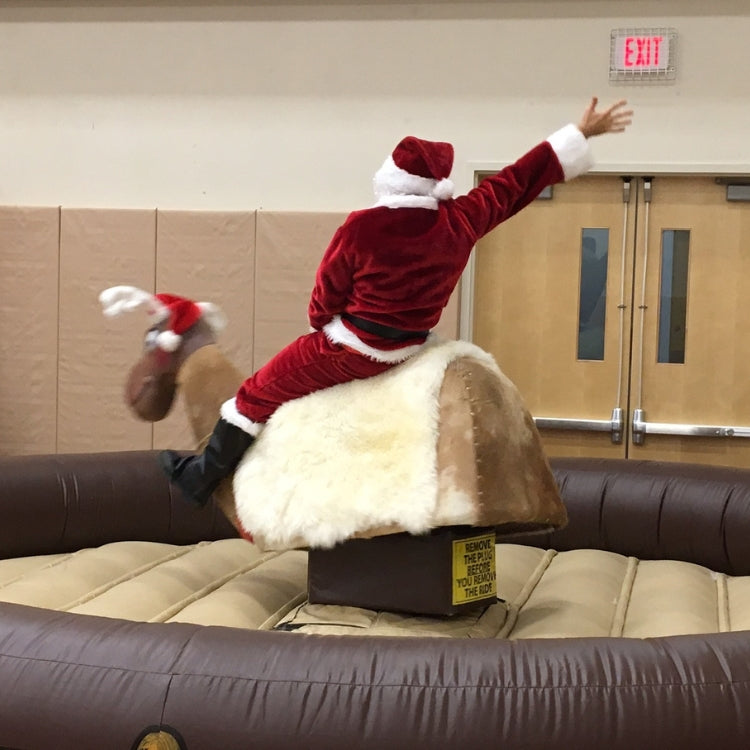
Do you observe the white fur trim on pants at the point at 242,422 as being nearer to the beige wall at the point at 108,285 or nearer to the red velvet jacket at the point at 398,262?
the red velvet jacket at the point at 398,262

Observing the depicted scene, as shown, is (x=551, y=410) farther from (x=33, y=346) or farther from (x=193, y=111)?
(x=33, y=346)

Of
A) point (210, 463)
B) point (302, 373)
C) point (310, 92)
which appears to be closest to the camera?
point (302, 373)

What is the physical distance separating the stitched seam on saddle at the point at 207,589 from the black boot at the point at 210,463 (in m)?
0.29

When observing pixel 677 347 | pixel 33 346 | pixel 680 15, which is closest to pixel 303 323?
pixel 33 346

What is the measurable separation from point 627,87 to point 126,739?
3.59 meters

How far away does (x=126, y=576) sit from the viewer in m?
2.93

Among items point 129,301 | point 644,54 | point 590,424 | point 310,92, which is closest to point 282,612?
point 129,301

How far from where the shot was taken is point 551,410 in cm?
460

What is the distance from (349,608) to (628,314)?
2521mm

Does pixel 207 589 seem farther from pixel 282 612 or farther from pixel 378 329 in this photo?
pixel 378 329

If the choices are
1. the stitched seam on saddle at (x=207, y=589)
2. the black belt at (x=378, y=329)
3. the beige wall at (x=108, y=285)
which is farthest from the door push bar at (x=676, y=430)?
the black belt at (x=378, y=329)

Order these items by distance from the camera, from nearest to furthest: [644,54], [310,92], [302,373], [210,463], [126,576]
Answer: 1. [302,373]
2. [210,463]
3. [126,576]
4. [644,54]
5. [310,92]

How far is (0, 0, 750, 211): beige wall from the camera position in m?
4.36

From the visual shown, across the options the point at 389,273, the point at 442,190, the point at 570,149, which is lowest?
the point at 389,273
